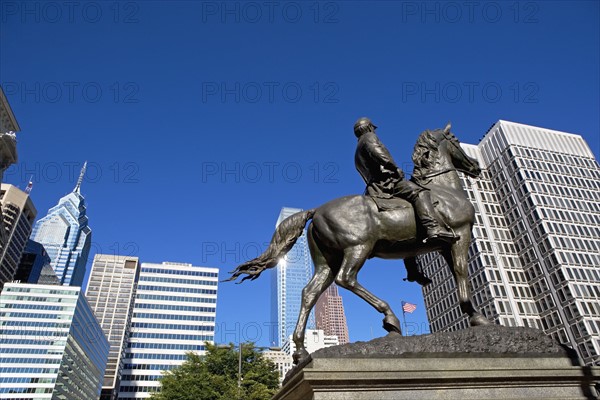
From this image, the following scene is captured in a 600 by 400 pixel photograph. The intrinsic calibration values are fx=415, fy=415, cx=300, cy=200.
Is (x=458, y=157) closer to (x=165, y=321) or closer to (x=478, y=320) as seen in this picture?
(x=478, y=320)

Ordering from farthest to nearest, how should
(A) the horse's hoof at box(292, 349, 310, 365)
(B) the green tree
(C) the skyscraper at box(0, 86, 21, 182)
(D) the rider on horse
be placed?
(C) the skyscraper at box(0, 86, 21, 182)
(B) the green tree
(D) the rider on horse
(A) the horse's hoof at box(292, 349, 310, 365)

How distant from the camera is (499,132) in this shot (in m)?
91.2

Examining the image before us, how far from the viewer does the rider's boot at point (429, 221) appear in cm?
619

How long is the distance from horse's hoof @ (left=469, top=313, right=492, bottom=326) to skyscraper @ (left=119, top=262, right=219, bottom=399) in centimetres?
10424

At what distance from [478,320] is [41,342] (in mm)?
119964

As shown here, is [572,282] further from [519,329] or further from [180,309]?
[180,309]

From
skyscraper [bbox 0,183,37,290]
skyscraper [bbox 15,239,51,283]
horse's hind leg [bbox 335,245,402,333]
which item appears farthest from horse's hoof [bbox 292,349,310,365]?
skyscraper [bbox 15,239,51,283]

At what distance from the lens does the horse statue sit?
6109 millimetres

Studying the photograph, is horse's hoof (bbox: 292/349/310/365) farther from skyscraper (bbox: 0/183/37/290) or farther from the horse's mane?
skyscraper (bbox: 0/183/37/290)

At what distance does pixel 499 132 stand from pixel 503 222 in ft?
65.0

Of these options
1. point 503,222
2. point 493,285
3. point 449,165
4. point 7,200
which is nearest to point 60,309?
point 7,200

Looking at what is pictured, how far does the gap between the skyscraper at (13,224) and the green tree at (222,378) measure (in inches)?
4738

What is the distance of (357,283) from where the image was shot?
610 centimetres

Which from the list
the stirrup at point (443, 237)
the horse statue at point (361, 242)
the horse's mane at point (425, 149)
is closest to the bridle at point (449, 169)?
the horse's mane at point (425, 149)
